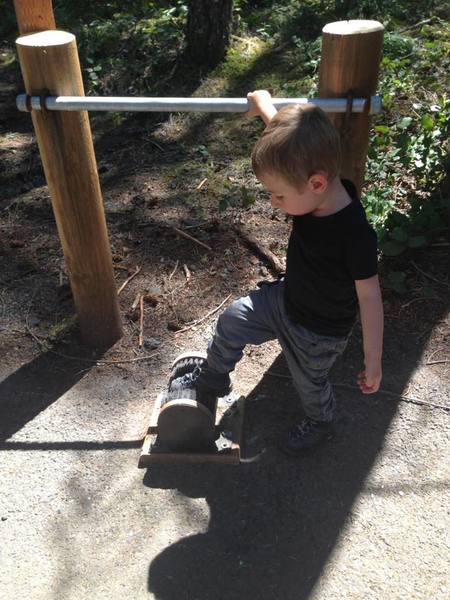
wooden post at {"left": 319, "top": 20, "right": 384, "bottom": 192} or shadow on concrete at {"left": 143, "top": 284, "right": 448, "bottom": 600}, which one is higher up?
wooden post at {"left": 319, "top": 20, "right": 384, "bottom": 192}

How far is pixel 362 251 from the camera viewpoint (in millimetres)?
1945

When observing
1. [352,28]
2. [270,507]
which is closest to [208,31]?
[352,28]

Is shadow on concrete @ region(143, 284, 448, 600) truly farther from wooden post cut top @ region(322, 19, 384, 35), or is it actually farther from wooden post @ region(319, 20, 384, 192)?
wooden post cut top @ region(322, 19, 384, 35)

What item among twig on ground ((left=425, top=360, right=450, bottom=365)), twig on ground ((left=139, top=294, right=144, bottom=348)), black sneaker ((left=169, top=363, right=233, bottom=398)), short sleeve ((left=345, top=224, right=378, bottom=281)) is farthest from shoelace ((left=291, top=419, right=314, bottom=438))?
twig on ground ((left=139, top=294, right=144, bottom=348))

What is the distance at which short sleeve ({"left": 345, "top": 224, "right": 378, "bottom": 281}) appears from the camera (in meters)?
1.95

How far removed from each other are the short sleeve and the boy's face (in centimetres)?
14

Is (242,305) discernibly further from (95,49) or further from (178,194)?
(95,49)

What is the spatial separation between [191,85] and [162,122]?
0.48m

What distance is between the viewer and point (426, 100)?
14.2 ft

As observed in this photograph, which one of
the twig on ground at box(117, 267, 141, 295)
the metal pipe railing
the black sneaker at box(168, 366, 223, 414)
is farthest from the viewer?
the twig on ground at box(117, 267, 141, 295)

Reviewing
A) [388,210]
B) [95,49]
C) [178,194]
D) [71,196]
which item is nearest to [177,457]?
[71,196]

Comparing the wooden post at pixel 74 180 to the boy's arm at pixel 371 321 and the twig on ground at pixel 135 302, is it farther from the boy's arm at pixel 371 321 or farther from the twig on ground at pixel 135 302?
the boy's arm at pixel 371 321

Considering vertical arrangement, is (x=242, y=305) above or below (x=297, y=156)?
below

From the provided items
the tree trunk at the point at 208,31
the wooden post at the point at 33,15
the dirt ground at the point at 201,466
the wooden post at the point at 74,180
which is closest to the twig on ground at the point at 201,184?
the dirt ground at the point at 201,466
